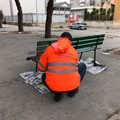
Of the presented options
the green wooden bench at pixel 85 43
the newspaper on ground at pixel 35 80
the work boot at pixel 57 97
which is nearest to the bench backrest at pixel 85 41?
the green wooden bench at pixel 85 43

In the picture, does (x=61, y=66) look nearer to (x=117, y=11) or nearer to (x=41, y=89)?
(x=41, y=89)

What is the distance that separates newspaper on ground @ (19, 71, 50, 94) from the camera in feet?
12.8

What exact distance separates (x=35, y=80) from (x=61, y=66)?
1373mm

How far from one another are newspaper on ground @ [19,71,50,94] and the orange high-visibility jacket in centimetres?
67

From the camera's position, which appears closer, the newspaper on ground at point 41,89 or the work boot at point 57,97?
the work boot at point 57,97

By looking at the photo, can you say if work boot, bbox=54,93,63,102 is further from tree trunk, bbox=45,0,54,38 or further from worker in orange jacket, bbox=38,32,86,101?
tree trunk, bbox=45,0,54,38

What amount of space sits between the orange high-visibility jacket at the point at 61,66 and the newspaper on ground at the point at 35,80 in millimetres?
675

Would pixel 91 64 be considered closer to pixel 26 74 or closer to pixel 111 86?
pixel 111 86

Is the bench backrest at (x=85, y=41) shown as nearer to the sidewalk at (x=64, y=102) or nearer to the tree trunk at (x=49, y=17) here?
the sidewalk at (x=64, y=102)

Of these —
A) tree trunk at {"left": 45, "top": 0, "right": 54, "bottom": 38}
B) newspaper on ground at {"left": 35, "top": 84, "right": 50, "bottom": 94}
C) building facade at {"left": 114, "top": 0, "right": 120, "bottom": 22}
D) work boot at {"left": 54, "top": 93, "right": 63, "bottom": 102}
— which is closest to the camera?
work boot at {"left": 54, "top": 93, "right": 63, "bottom": 102}

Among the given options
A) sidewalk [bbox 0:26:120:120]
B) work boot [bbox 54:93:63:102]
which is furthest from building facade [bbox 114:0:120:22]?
work boot [bbox 54:93:63:102]

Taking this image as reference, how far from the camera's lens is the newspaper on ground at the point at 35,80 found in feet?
12.8

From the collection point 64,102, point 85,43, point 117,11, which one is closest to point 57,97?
point 64,102

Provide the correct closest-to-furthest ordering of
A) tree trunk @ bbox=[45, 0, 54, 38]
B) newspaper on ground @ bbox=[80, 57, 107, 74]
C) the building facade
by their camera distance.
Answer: newspaper on ground @ bbox=[80, 57, 107, 74], tree trunk @ bbox=[45, 0, 54, 38], the building facade
